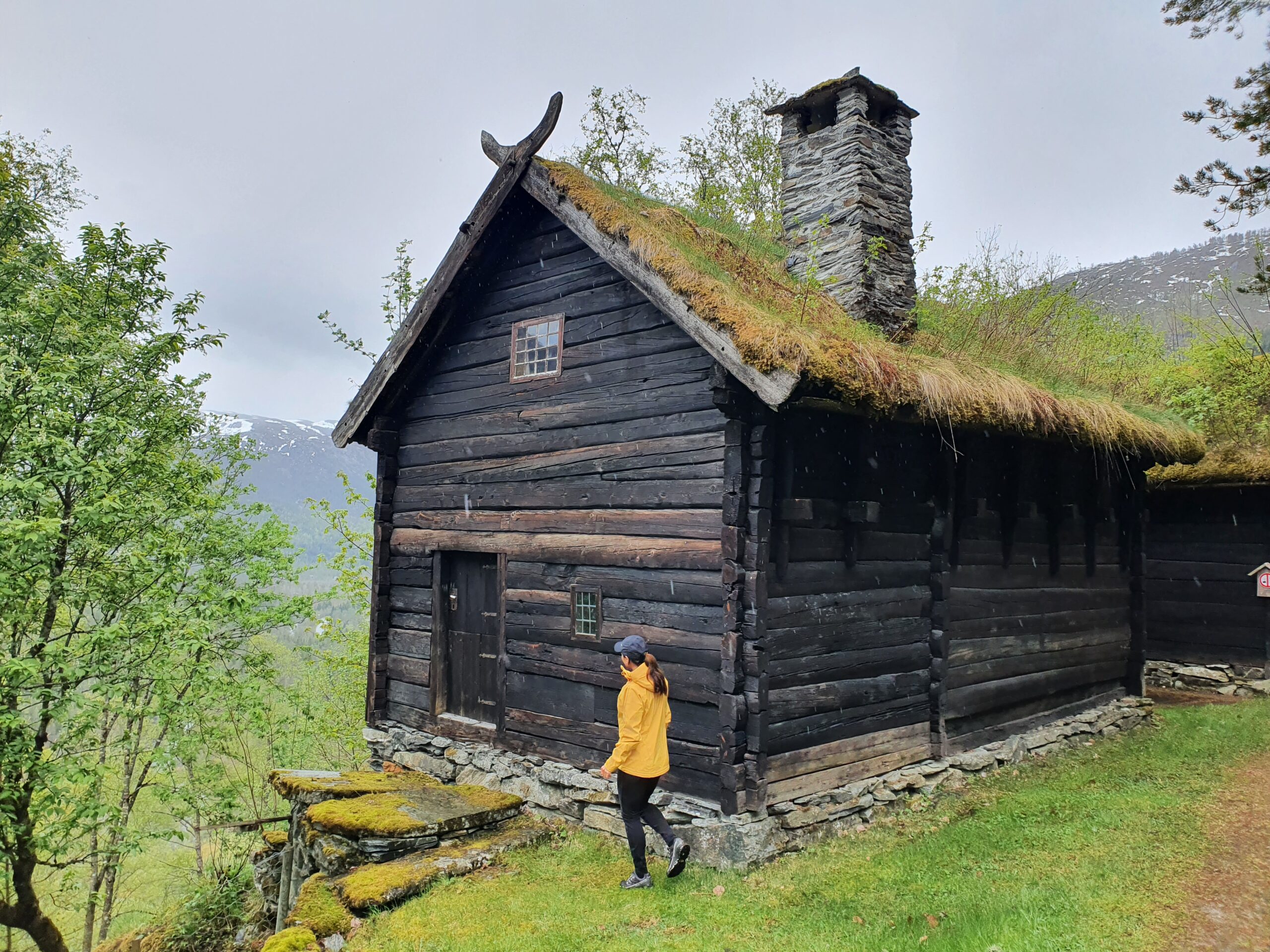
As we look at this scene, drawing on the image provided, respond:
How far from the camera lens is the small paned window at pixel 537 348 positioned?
28.3ft

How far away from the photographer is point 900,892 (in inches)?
231

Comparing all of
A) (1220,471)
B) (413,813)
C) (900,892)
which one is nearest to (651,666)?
(900,892)

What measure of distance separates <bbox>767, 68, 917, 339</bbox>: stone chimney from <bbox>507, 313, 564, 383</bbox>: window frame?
333 cm

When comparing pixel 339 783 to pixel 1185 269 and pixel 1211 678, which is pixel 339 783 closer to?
pixel 1211 678

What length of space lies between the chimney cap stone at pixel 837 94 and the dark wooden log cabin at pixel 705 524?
4 cm

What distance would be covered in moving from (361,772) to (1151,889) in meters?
7.44

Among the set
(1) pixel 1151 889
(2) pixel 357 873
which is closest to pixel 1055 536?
(1) pixel 1151 889

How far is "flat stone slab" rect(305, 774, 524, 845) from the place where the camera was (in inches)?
283

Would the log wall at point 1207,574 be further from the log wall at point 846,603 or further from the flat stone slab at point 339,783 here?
the flat stone slab at point 339,783

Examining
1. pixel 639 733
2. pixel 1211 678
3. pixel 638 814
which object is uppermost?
pixel 639 733

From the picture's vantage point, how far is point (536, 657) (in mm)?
8383

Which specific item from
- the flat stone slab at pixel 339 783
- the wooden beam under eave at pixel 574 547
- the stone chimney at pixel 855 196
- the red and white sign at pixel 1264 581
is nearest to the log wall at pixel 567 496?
the wooden beam under eave at pixel 574 547

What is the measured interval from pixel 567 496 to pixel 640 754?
9.89ft

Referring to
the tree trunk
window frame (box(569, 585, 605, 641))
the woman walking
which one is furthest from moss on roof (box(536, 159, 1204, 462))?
the tree trunk
